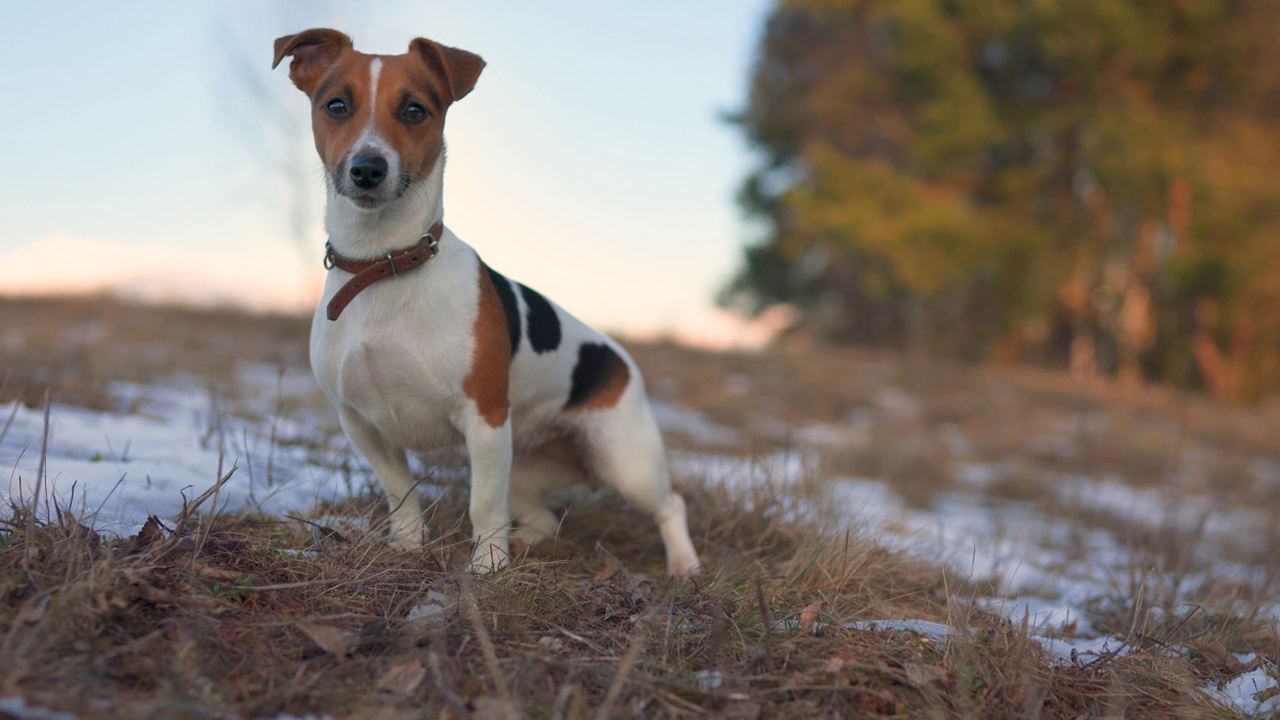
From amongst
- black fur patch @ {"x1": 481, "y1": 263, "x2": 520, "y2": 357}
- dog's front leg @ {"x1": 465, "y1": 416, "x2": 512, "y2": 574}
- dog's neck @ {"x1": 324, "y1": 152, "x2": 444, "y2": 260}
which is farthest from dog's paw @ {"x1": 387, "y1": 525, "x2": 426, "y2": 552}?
dog's neck @ {"x1": 324, "y1": 152, "x2": 444, "y2": 260}

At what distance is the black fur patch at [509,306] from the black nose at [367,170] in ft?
1.75

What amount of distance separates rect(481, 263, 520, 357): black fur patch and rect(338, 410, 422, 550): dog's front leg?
0.55 metres

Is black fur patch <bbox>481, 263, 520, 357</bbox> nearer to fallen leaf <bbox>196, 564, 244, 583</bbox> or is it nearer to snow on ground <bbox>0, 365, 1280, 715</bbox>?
snow on ground <bbox>0, 365, 1280, 715</bbox>

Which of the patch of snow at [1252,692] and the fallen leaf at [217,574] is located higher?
the fallen leaf at [217,574]

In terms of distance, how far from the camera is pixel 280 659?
2000mm

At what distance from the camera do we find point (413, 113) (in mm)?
2963

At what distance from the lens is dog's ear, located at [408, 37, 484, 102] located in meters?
3.07

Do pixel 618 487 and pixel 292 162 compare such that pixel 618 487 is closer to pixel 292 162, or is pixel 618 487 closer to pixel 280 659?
pixel 280 659

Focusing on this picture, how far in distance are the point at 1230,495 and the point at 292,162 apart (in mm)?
12918

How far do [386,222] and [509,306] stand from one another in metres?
0.50

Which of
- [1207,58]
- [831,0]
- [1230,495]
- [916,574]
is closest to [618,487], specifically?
[916,574]

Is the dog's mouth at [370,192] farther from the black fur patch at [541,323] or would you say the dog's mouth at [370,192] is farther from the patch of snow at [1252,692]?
the patch of snow at [1252,692]

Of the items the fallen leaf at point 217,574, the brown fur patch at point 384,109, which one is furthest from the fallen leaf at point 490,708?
the brown fur patch at point 384,109

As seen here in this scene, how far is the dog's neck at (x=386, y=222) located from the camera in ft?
9.77
